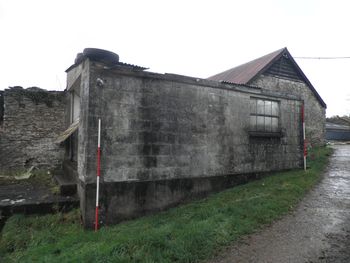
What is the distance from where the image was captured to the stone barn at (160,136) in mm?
5984

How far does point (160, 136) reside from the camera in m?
6.73

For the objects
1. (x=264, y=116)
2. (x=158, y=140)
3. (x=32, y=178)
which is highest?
(x=264, y=116)

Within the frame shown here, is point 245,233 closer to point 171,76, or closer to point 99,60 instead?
point 171,76

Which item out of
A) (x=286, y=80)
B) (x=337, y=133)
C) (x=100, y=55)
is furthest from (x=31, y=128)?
(x=337, y=133)

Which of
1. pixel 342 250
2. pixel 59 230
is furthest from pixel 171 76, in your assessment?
pixel 342 250

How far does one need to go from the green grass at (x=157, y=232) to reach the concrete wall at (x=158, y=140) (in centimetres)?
54

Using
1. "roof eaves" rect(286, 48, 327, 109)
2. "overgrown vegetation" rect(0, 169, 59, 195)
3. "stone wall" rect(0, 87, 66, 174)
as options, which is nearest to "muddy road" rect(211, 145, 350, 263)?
"overgrown vegetation" rect(0, 169, 59, 195)

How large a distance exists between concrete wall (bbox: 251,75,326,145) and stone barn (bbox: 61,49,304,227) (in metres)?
7.99

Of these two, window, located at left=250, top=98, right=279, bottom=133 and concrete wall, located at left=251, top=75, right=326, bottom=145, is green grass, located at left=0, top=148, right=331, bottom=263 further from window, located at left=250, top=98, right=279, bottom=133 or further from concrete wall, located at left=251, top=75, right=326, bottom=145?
concrete wall, located at left=251, top=75, right=326, bottom=145

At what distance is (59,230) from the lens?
5.43 metres

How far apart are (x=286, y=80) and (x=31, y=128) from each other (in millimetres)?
14530

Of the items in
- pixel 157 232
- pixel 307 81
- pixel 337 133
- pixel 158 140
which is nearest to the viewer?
pixel 157 232

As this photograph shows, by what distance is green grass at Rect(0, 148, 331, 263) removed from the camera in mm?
4023

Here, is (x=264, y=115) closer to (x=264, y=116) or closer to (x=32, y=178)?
(x=264, y=116)
